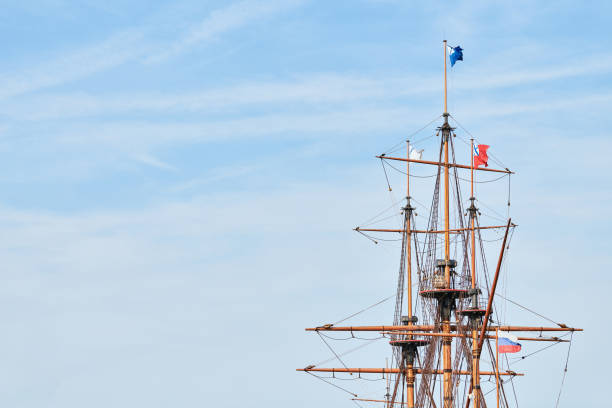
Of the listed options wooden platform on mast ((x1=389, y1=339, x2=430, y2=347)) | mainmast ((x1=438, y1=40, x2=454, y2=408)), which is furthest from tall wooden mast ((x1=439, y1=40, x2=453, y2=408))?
wooden platform on mast ((x1=389, y1=339, x2=430, y2=347))

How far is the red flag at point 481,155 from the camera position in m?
114

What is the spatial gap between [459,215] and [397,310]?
12828mm

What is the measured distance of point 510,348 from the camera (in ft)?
305

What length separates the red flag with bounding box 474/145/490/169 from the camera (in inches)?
4483

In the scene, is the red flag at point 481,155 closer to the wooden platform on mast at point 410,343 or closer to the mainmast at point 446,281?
Answer: the mainmast at point 446,281

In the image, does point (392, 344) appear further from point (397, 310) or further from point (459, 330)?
point (459, 330)

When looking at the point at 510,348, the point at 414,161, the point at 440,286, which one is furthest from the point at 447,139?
the point at 510,348

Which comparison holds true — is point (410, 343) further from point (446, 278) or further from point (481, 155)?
point (481, 155)

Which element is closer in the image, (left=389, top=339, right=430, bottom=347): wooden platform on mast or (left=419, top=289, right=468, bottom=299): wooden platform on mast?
(left=419, top=289, right=468, bottom=299): wooden platform on mast

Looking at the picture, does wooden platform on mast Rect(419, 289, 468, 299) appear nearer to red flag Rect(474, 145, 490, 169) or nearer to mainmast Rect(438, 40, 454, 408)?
mainmast Rect(438, 40, 454, 408)

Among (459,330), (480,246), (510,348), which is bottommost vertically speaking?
(510,348)

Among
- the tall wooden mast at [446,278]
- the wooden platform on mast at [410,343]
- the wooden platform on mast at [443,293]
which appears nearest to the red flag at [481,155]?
the tall wooden mast at [446,278]

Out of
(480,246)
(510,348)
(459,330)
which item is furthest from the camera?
(480,246)

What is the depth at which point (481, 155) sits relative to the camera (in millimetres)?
114062
